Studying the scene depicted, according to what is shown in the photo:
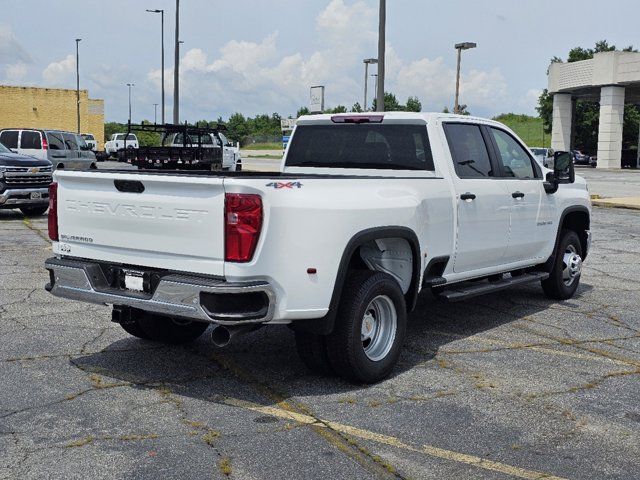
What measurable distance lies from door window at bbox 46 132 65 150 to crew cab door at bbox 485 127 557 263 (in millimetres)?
18734

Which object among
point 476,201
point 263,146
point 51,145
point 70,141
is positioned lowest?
point 476,201

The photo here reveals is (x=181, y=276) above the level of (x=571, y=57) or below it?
below

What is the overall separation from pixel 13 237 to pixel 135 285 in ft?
29.0

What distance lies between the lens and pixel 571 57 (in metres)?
84.6

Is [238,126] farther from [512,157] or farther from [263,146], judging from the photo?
[512,157]

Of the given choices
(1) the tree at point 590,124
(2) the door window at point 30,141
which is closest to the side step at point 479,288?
(2) the door window at point 30,141

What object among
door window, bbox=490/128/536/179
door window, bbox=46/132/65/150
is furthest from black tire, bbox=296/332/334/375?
door window, bbox=46/132/65/150

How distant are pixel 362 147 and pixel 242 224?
97.7 inches

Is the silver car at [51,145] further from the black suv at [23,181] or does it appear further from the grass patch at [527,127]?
the grass patch at [527,127]

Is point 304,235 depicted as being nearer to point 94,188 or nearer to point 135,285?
point 135,285

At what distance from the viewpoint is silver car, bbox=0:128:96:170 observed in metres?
23.5

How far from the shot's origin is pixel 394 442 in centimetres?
452

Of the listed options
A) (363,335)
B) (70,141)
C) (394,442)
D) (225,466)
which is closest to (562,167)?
(363,335)

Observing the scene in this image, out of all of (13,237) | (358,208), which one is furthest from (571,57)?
(358,208)
